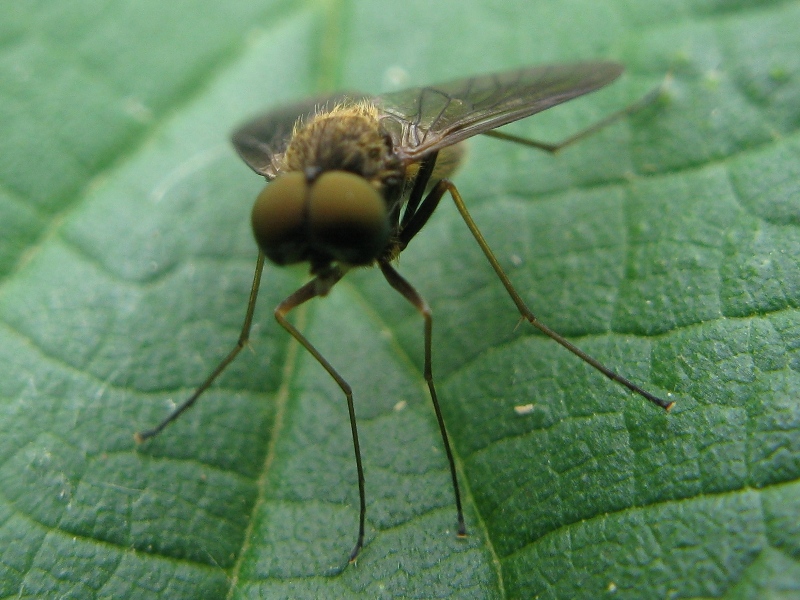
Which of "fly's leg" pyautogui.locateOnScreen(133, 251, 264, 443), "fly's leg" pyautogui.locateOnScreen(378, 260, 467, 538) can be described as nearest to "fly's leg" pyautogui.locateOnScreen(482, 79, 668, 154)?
"fly's leg" pyautogui.locateOnScreen(378, 260, 467, 538)

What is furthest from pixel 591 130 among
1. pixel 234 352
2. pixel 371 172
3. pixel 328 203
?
pixel 234 352

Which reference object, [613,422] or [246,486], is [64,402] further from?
[613,422]

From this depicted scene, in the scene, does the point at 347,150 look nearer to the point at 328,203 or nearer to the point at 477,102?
the point at 328,203

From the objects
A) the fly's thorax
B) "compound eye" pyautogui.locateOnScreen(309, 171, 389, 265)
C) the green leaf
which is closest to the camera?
the green leaf

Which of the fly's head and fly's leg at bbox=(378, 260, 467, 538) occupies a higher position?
the fly's head

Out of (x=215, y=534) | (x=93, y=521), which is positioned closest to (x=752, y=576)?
(x=215, y=534)

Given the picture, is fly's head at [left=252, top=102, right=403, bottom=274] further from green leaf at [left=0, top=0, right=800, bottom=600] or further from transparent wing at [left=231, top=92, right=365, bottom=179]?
green leaf at [left=0, top=0, right=800, bottom=600]

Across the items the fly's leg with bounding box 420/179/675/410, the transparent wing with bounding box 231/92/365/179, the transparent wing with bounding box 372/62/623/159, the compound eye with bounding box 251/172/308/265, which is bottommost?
the fly's leg with bounding box 420/179/675/410

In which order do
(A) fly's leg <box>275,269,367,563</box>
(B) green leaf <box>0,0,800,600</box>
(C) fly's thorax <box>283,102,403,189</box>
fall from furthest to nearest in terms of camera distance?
1. (C) fly's thorax <box>283,102,403,189</box>
2. (A) fly's leg <box>275,269,367,563</box>
3. (B) green leaf <box>0,0,800,600</box>
